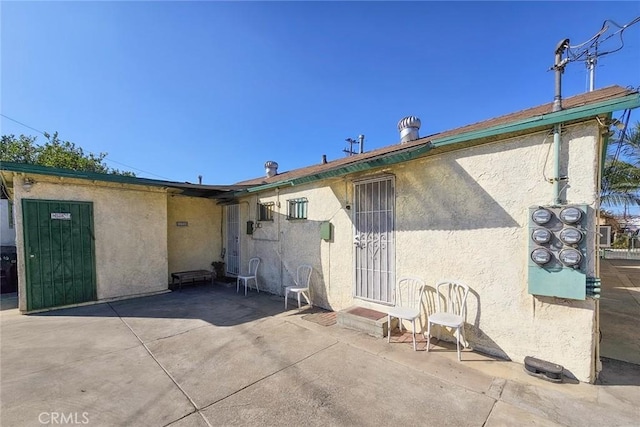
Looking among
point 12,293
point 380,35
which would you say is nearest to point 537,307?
point 380,35

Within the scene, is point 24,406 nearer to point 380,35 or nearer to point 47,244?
point 47,244

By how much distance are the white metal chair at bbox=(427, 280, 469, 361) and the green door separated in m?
7.99

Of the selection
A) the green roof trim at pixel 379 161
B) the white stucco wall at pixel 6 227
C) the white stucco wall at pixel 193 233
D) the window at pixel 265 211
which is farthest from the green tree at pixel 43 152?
the green roof trim at pixel 379 161

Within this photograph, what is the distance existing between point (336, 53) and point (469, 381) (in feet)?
24.7

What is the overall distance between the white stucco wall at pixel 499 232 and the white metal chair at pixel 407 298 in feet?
0.53

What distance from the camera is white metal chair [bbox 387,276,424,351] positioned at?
418cm

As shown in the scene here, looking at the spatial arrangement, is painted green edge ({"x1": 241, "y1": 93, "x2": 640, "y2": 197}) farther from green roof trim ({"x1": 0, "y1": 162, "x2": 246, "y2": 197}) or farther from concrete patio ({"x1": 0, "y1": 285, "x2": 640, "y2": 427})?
green roof trim ({"x1": 0, "y1": 162, "x2": 246, "y2": 197})

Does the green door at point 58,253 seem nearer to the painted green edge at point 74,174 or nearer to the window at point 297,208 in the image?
the painted green edge at point 74,174

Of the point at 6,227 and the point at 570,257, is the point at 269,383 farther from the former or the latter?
the point at 6,227

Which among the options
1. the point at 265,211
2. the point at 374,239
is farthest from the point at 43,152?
the point at 374,239

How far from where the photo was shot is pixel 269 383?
10.0ft

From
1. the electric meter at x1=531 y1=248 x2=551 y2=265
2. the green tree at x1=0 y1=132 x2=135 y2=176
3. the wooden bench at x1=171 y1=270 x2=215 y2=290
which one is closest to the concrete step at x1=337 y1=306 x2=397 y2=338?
the electric meter at x1=531 y1=248 x2=551 y2=265

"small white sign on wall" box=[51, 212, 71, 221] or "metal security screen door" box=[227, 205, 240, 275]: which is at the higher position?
"small white sign on wall" box=[51, 212, 71, 221]

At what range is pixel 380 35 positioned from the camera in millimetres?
6191
